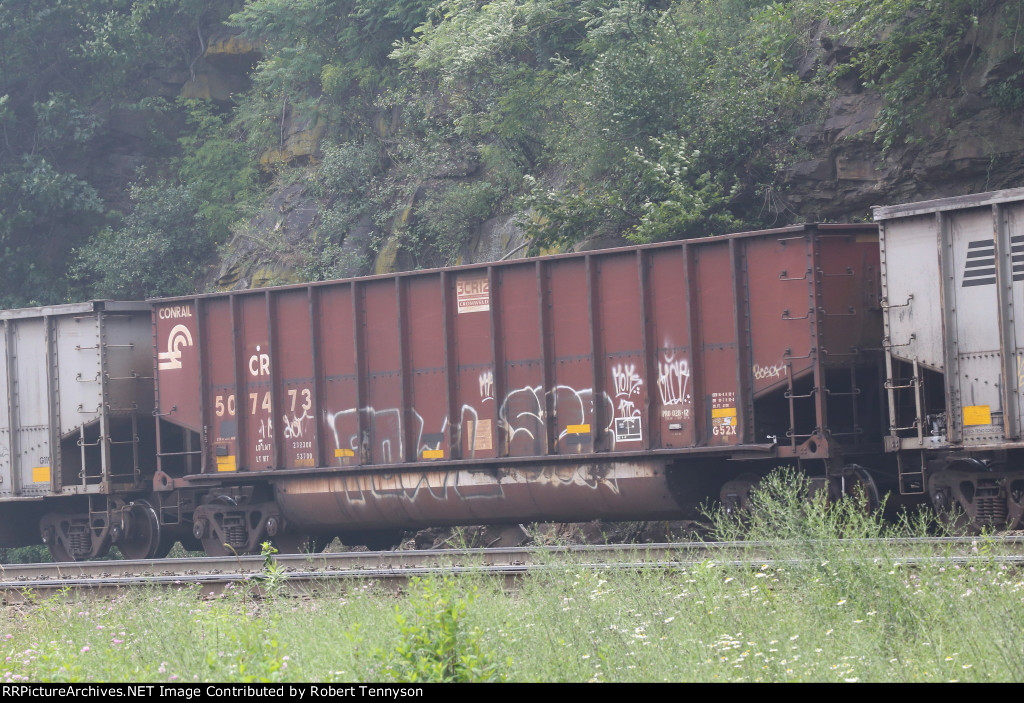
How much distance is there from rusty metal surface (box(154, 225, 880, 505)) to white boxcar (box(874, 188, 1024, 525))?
741mm

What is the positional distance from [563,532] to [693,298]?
5641 millimetres

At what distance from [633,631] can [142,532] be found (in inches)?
450

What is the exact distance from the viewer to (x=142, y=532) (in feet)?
54.9

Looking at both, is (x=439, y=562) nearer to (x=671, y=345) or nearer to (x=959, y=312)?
(x=671, y=345)

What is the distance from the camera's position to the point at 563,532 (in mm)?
17297

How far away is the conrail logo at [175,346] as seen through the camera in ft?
53.1

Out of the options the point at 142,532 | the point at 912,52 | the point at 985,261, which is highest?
the point at 912,52

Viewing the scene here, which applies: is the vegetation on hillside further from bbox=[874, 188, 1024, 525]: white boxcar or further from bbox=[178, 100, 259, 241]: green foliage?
bbox=[874, 188, 1024, 525]: white boxcar

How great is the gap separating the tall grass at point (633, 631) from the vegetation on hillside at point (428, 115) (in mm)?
11253

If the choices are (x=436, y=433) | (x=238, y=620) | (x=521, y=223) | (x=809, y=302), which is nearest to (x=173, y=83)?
(x=521, y=223)

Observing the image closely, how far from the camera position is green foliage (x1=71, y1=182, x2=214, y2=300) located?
29672 millimetres

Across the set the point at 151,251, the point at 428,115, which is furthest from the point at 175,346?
the point at 151,251
